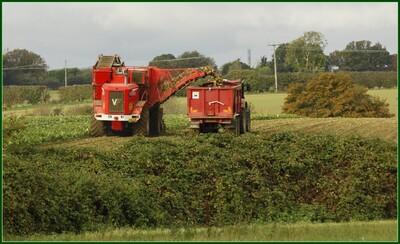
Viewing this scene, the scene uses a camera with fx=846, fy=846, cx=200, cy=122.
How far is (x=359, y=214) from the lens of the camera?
22.9 m

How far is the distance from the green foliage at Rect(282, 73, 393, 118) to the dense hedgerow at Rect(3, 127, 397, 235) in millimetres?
32945

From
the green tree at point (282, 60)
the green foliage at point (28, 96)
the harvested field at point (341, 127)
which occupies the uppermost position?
the green tree at point (282, 60)

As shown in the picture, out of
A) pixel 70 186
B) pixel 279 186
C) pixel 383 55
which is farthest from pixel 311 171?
pixel 383 55

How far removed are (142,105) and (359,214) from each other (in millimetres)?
13393

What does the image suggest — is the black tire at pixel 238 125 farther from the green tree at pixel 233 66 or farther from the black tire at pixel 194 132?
the green tree at pixel 233 66

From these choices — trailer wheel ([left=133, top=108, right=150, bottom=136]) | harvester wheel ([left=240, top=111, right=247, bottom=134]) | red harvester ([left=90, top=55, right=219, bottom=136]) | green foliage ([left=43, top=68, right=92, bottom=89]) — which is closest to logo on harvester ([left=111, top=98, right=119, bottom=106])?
red harvester ([left=90, top=55, right=219, bottom=136])

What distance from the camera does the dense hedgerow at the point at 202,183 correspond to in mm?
19953

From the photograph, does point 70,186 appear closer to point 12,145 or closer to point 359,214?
point 12,145

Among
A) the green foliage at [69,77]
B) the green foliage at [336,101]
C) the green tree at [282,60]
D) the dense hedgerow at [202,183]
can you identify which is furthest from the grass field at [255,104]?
the dense hedgerow at [202,183]

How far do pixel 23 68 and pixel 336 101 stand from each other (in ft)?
137

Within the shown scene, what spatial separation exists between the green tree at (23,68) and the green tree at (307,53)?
27.7 meters

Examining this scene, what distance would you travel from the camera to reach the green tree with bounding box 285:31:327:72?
294 feet

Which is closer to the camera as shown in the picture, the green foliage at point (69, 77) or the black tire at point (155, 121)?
the black tire at point (155, 121)

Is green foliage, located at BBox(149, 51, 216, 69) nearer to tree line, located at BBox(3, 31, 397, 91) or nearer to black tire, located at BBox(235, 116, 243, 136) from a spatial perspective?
tree line, located at BBox(3, 31, 397, 91)
